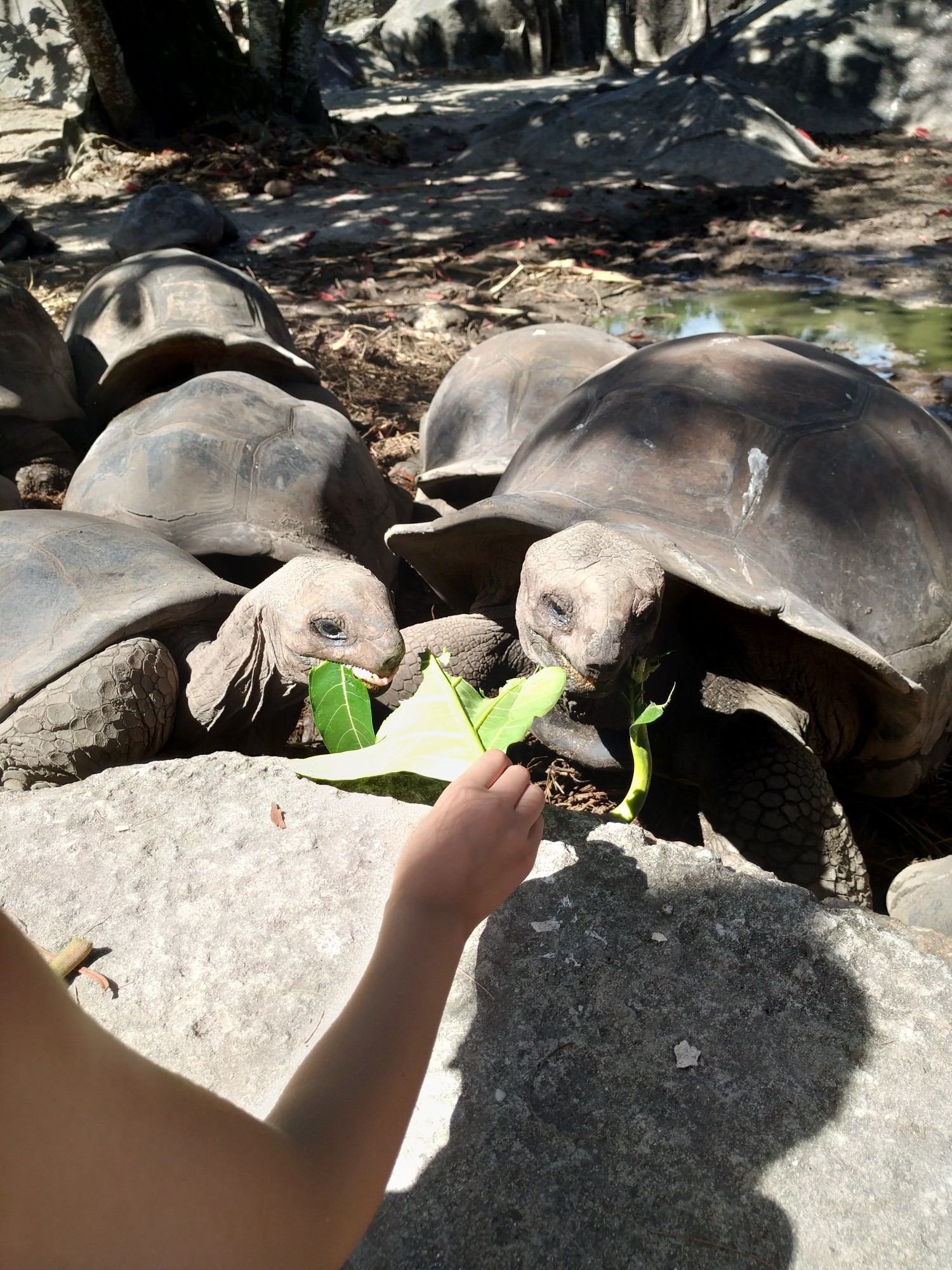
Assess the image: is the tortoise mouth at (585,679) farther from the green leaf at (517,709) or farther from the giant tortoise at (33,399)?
the giant tortoise at (33,399)

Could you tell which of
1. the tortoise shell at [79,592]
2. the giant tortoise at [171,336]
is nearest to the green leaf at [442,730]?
the tortoise shell at [79,592]

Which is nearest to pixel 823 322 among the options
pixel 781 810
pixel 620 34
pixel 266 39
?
pixel 781 810

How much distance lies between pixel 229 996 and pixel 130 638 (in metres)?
1.04

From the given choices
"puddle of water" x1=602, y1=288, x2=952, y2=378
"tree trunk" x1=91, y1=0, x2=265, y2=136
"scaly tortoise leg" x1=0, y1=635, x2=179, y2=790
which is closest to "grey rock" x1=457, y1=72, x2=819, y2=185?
"tree trunk" x1=91, y1=0, x2=265, y2=136

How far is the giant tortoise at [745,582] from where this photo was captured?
1961 millimetres

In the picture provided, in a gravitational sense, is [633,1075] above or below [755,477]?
below

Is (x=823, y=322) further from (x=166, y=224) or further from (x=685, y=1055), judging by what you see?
(x=685, y=1055)

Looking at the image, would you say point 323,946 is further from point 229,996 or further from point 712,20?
point 712,20

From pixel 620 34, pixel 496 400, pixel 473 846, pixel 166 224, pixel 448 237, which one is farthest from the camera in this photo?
pixel 620 34

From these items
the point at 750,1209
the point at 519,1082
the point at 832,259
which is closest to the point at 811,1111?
the point at 750,1209

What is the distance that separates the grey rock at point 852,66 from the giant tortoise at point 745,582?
8364 millimetres

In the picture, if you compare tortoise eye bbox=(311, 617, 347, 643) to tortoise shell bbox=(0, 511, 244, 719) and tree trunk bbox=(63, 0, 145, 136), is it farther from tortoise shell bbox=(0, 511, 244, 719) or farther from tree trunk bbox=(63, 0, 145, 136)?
tree trunk bbox=(63, 0, 145, 136)

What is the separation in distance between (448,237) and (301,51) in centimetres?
358

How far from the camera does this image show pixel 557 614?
189 centimetres
